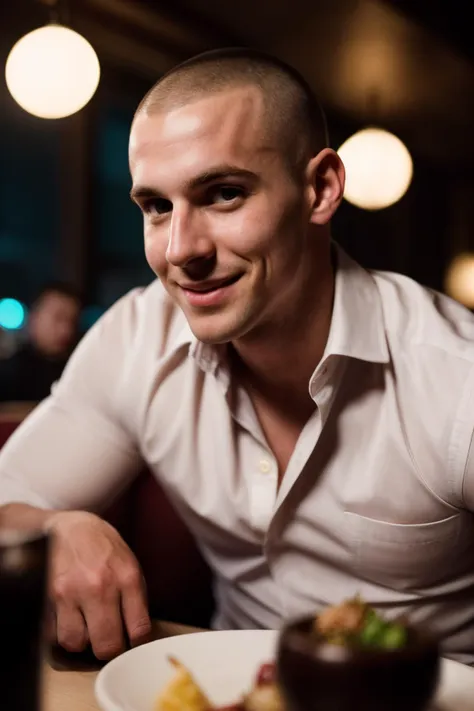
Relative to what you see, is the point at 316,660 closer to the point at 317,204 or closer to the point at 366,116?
→ the point at 317,204

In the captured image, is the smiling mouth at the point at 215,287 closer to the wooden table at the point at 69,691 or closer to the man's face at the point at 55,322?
the wooden table at the point at 69,691

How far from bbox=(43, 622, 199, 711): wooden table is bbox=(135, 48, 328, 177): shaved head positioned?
809 mm

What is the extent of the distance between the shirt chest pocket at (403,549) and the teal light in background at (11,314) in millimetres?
4045

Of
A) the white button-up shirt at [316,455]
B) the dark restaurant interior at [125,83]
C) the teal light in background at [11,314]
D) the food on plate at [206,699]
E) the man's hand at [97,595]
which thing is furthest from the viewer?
the teal light in background at [11,314]

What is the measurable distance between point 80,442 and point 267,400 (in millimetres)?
365

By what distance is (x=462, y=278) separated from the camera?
32.9ft

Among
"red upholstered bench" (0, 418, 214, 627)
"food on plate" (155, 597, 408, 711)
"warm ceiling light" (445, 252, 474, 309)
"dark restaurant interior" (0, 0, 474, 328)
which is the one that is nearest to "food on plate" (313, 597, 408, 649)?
"food on plate" (155, 597, 408, 711)

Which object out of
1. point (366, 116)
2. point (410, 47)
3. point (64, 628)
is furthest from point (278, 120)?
point (366, 116)

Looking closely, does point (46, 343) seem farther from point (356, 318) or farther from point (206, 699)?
point (206, 699)

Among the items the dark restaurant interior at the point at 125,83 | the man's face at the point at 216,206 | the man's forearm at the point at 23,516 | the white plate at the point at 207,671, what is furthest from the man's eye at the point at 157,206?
the dark restaurant interior at the point at 125,83

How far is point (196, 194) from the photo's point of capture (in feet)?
3.91

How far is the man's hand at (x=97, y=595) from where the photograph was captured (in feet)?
3.30

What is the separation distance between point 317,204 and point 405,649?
0.95 meters

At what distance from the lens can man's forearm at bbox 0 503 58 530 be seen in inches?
48.6
